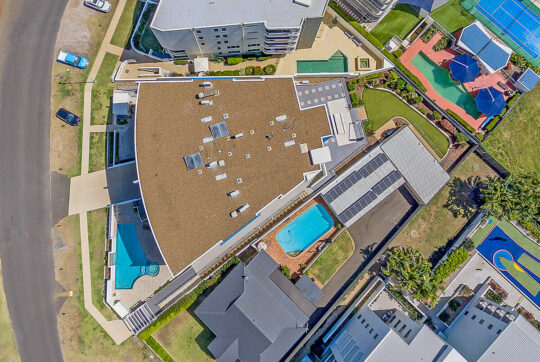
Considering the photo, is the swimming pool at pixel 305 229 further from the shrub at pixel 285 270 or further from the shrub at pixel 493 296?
the shrub at pixel 493 296

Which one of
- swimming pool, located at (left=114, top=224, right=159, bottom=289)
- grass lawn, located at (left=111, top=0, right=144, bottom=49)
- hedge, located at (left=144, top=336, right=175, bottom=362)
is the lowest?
hedge, located at (left=144, top=336, right=175, bottom=362)

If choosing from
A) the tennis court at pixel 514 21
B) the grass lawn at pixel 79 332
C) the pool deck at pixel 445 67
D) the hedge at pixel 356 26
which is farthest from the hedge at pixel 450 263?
the grass lawn at pixel 79 332

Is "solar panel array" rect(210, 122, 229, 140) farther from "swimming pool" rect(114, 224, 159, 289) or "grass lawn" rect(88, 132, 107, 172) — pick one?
"swimming pool" rect(114, 224, 159, 289)

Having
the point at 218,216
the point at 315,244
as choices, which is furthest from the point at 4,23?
the point at 315,244

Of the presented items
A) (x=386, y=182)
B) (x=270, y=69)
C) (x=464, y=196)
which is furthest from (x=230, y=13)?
(x=464, y=196)

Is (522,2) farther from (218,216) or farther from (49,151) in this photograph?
(49,151)

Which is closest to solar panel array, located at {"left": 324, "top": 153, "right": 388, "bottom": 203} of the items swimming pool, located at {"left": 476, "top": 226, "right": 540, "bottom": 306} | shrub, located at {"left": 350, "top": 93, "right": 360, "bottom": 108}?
shrub, located at {"left": 350, "top": 93, "right": 360, "bottom": 108}
